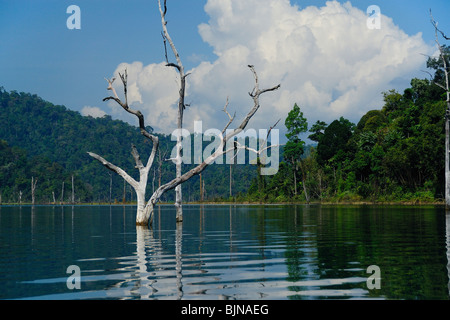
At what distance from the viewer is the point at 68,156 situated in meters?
157

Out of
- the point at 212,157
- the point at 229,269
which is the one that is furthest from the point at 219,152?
the point at 229,269

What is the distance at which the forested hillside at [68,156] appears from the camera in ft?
428

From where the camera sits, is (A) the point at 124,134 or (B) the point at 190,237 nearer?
(B) the point at 190,237

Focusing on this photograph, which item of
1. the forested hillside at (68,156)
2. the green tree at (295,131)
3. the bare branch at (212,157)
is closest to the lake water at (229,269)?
the bare branch at (212,157)

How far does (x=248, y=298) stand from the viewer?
7.50 meters

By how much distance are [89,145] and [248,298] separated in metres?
155

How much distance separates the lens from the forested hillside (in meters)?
130

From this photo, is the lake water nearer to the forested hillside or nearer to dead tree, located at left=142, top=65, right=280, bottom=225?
dead tree, located at left=142, top=65, right=280, bottom=225

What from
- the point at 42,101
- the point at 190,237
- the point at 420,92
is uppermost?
the point at 42,101

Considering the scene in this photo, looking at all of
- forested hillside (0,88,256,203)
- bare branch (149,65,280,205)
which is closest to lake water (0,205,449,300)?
bare branch (149,65,280,205)

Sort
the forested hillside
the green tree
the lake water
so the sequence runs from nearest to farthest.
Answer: the lake water
the green tree
the forested hillside

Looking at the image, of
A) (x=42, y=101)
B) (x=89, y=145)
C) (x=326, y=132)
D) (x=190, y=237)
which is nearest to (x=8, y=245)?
(x=190, y=237)
